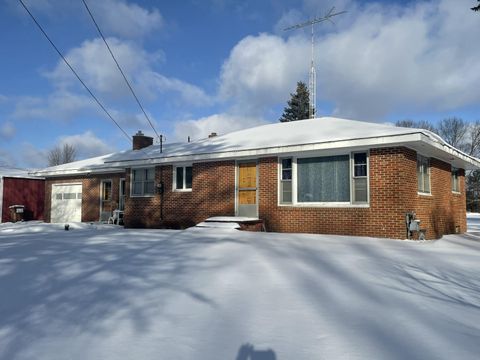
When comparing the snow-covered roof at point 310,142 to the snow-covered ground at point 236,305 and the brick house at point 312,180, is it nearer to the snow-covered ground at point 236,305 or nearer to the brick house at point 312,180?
the brick house at point 312,180

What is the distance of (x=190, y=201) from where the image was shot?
1526cm

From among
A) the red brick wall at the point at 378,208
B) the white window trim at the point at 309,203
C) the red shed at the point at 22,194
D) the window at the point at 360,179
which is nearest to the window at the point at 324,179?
the white window trim at the point at 309,203

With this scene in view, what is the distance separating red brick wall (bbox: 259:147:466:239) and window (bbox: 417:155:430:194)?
40 centimetres

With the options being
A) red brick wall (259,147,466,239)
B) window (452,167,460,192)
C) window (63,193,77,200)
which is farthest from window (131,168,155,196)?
window (452,167,460,192)

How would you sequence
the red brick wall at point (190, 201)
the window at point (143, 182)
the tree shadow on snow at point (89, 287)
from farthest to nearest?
the window at point (143, 182)
the red brick wall at point (190, 201)
the tree shadow on snow at point (89, 287)

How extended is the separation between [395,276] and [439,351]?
281 centimetres

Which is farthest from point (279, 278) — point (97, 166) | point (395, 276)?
point (97, 166)

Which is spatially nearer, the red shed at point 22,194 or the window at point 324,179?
the window at point 324,179

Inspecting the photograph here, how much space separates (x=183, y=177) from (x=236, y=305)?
11.5 meters

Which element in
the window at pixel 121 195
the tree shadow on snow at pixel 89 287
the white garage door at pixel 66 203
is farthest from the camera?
the white garage door at pixel 66 203

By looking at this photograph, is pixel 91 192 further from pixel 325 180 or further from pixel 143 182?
pixel 325 180

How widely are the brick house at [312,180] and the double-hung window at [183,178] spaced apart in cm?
4

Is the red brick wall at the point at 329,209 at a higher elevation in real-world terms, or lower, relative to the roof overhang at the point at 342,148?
lower

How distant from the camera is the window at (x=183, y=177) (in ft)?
51.1
